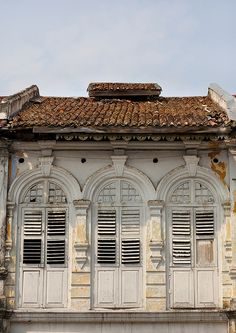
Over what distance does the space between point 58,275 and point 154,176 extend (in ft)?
8.74

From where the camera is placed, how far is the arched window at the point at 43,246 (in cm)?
1330

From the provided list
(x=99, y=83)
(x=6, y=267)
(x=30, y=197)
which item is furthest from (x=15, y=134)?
(x=99, y=83)

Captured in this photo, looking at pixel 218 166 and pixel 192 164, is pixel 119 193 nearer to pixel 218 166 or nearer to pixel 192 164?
pixel 192 164

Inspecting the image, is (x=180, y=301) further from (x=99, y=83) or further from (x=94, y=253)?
(x=99, y=83)

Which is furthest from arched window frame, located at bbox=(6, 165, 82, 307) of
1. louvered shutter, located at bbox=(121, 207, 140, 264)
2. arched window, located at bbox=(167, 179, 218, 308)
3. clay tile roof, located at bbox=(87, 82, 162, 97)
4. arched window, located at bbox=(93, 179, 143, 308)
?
clay tile roof, located at bbox=(87, 82, 162, 97)

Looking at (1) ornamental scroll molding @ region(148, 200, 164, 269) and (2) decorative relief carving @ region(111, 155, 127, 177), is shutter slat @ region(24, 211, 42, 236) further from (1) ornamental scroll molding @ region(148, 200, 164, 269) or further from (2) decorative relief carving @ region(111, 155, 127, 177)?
(1) ornamental scroll molding @ region(148, 200, 164, 269)

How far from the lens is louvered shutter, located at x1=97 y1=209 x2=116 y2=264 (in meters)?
13.5

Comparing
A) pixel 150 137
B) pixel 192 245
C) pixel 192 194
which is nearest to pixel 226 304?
pixel 192 245

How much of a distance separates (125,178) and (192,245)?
6.02 ft

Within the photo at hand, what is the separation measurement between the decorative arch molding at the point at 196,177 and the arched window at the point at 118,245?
1.67 feet

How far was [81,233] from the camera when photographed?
13.5 m

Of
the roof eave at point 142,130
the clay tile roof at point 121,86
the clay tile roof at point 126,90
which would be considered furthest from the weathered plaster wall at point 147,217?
the clay tile roof at point 121,86

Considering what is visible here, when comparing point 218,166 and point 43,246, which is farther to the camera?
point 218,166

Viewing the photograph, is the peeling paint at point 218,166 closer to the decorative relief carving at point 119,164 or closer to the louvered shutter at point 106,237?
the decorative relief carving at point 119,164
